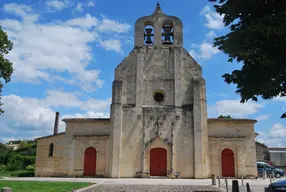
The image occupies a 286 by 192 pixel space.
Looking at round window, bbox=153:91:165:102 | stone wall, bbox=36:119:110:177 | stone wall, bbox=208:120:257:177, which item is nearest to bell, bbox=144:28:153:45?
round window, bbox=153:91:165:102

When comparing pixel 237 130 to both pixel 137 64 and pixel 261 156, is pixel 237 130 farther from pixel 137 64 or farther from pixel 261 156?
pixel 261 156

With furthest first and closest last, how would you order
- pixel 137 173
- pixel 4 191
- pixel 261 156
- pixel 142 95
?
pixel 261 156
pixel 142 95
pixel 137 173
pixel 4 191

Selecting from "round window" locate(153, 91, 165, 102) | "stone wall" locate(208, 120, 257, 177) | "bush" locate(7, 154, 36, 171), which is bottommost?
"bush" locate(7, 154, 36, 171)

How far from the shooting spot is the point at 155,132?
2492 cm

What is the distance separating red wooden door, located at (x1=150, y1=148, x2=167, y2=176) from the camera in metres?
24.6

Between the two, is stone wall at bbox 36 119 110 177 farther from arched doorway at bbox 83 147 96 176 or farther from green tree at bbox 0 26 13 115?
green tree at bbox 0 26 13 115

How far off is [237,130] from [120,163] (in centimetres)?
1051

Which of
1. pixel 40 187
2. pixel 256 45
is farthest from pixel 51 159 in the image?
pixel 256 45

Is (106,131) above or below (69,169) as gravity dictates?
above

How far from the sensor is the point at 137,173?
24281 millimetres

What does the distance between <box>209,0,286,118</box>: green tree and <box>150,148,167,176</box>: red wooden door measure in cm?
1656

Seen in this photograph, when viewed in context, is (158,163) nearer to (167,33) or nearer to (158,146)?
(158,146)

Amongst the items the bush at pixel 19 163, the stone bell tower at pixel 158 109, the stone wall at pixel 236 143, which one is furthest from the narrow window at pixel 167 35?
the bush at pixel 19 163

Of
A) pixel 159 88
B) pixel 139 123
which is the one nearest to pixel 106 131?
pixel 139 123
